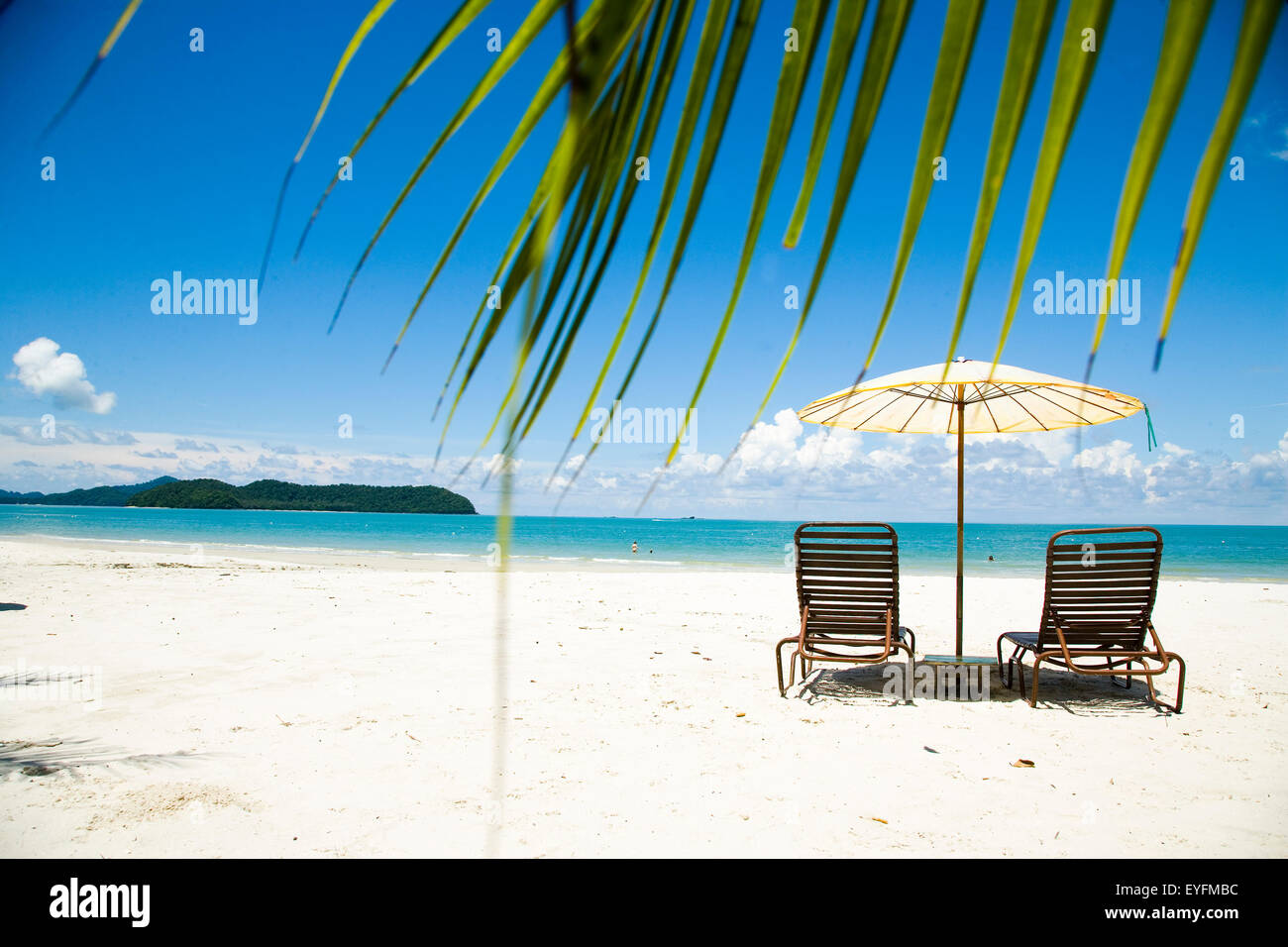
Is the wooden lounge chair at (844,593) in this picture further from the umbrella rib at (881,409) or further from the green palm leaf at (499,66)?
the green palm leaf at (499,66)

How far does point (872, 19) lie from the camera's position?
353 millimetres

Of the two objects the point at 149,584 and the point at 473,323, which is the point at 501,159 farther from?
the point at 149,584

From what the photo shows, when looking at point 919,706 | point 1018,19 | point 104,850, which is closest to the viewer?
point 1018,19

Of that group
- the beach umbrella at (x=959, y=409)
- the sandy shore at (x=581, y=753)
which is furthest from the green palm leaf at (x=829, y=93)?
the beach umbrella at (x=959, y=409)

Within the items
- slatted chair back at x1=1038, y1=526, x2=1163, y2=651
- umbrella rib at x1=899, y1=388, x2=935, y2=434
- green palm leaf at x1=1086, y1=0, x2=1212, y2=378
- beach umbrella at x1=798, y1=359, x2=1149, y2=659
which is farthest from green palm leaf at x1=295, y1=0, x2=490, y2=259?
umbrella rib at x1=899, y1=388, x2=935, y2=434

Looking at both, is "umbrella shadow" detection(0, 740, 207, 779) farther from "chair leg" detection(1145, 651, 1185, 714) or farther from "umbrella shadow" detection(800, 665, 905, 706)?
"chair leg" detection(1145, 651, 1185, 714)

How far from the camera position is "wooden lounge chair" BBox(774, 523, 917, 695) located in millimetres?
5320

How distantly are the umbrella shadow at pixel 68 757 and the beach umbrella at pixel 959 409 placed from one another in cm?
464

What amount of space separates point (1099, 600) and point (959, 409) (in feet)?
5.71

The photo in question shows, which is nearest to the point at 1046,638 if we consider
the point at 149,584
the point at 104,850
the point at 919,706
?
the point at 919,706

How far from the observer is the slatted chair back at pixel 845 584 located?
17.6 feet

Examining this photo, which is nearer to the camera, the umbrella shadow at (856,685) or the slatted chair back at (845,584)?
the umbrella shadow at (856,685)

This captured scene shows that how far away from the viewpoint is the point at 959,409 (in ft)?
19.0
